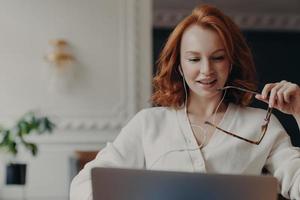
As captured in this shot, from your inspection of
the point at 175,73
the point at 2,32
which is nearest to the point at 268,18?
the point at 2,32

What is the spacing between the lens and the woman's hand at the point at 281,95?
1130 mm

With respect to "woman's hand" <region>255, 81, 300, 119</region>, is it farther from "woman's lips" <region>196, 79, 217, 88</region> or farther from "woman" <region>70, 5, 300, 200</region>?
"woman's lips" <region>196, 79, 217, 88</region>

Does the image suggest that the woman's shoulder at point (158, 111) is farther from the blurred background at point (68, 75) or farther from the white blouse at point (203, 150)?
the blurred background at point (68, 75)

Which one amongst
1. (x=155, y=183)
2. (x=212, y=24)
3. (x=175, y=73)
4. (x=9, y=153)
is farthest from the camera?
(x=9, y=153)

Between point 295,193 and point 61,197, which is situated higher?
point 295,193

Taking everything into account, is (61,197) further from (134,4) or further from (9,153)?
(134,4)

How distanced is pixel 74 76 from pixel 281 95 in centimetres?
242

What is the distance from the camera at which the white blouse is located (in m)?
1.17

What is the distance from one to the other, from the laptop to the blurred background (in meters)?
2.45

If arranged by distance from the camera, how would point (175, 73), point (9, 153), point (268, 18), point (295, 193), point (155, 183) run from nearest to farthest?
point (155, 183) < point (295, 193) < point (175, 73) < point (9, 153) < point (268, 18)

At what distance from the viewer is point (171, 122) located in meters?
1.29

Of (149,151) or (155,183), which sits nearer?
(155,183)

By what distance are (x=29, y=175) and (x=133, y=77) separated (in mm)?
876

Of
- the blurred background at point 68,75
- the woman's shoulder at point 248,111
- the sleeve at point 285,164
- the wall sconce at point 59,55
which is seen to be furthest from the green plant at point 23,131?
the sleeve at point 285,164
